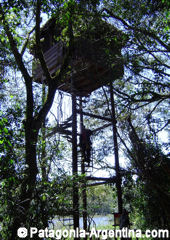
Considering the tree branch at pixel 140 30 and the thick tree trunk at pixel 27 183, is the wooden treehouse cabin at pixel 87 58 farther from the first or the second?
the thick tree trunk at pixel 27 183

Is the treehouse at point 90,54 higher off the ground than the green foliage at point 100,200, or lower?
higher

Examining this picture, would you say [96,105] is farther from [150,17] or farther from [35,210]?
[35,210]

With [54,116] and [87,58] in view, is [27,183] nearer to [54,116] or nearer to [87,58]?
[54,116]

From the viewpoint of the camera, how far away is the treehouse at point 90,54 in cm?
654

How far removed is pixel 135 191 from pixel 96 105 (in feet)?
11.1

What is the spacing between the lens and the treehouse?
6539 mm

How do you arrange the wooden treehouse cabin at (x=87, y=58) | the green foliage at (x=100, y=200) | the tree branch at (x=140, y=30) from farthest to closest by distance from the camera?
the green foliage at (x=100, y=200), the wooden treehouse cabin at (x=87, y=58), the tree branch at (x=140, y=30)

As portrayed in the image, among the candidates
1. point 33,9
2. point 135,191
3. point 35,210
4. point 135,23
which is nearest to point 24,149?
point 35,210

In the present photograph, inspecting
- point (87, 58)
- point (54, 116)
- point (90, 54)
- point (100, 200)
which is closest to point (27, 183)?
point (54, 116)

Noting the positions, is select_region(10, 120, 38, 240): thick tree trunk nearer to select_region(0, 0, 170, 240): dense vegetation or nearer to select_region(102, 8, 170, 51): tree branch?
select_region(0, 0, 170, 240): dense vegetation

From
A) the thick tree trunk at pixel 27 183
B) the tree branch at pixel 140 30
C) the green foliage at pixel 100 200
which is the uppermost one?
the tree branch at pixel 140 30

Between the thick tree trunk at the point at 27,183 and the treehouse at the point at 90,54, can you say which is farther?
the treehouse at the point at 90,54

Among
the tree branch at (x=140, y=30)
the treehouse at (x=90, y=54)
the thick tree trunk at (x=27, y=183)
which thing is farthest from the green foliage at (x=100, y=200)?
the tree branch at (x=140, y=30)

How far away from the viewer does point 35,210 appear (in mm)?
3266
